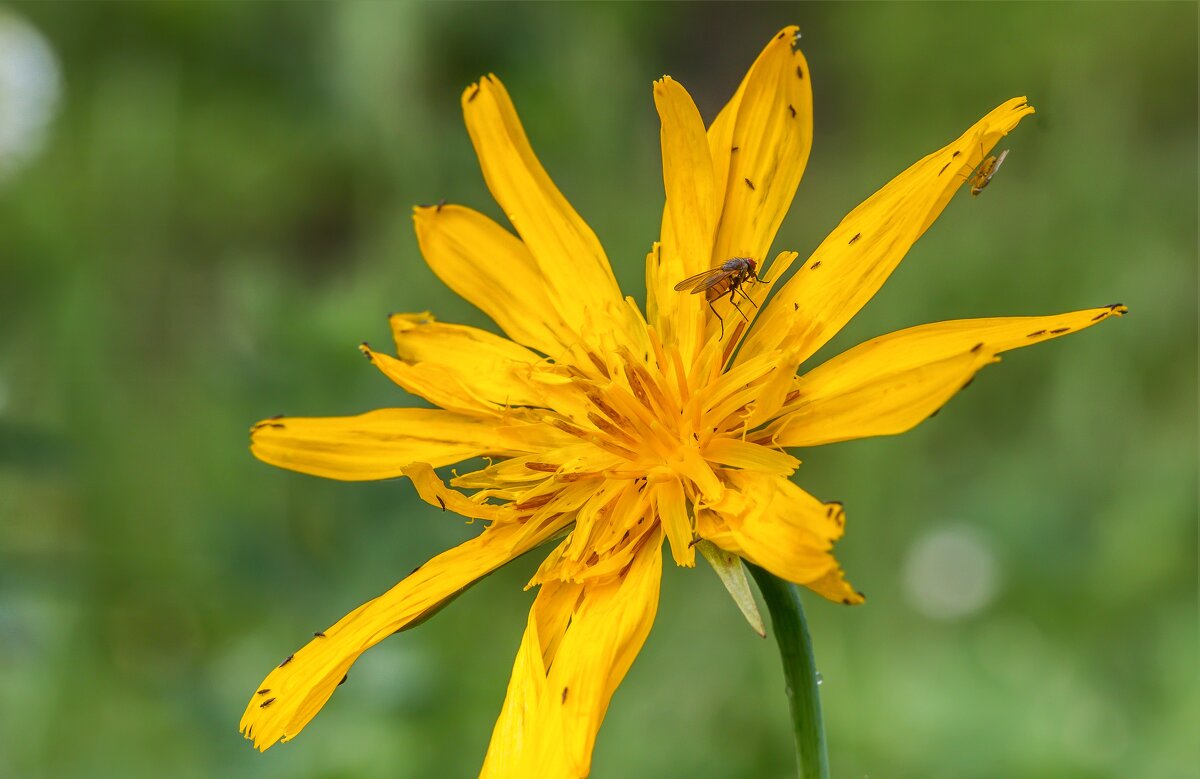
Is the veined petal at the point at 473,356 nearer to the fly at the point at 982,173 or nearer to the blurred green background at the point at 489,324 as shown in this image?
the fly at the point at 982,173

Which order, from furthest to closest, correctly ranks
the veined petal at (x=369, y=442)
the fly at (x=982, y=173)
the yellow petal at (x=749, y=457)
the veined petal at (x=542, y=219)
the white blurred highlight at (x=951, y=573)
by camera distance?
the white blurred highlight at (x=951, y=573) < the veined petal at (x=542, y=219) < the veined petal at (x=369, y=442) < the fly at (x=982, y=173) < the yellow petal at (x=749, y=457)

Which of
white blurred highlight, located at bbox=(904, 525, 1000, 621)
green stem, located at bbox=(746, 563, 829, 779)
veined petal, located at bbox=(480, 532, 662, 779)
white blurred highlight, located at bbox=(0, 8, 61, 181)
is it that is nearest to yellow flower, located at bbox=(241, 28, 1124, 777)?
veined petal, located at bbox=(480, 532, 662, 779)

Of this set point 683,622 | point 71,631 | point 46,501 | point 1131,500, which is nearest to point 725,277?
point 683,622

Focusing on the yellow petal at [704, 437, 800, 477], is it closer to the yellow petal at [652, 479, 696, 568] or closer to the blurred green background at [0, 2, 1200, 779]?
the yellow petal at [652, 479, 696, 568]

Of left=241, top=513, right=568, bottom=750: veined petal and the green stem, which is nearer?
the green stem

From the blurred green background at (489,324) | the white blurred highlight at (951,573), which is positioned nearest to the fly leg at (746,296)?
the blurred green background at (489,324)
